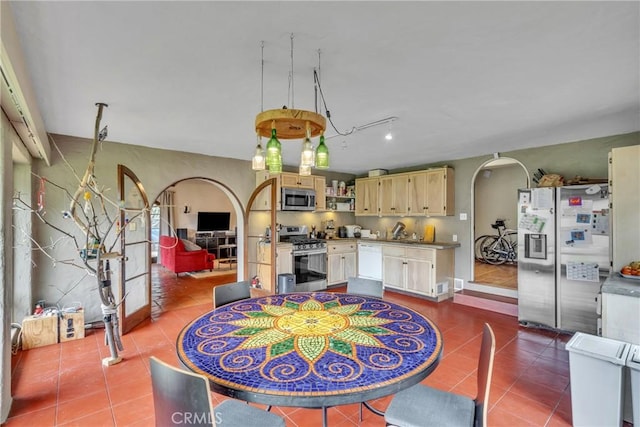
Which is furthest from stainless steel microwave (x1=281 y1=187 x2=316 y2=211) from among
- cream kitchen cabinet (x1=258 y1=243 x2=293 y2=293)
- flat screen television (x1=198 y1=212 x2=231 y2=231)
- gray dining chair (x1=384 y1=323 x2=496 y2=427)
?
flat screen television (x1=198 y1=212 x2=231 y2=231)

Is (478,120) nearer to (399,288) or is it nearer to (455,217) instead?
(455,217)

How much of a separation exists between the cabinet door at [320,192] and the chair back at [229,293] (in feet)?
11.1

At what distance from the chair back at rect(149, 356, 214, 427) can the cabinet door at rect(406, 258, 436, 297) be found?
14.5 feet

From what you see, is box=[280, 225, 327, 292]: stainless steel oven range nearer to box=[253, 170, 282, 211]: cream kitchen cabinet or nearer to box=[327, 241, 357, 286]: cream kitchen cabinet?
box=[327, 241, 357, 286]: cream kitchen cabinet

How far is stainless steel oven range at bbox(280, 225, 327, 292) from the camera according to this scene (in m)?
5.24

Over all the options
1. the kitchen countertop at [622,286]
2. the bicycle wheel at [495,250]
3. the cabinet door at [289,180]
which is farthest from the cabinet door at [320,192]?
the bicycle wheel at [495,250]

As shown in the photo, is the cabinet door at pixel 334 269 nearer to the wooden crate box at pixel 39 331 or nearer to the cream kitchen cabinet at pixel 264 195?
the cream kitchen cabinet at pixel 264 195

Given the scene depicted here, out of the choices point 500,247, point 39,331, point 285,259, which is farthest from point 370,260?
point 39,331

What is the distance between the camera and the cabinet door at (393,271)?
5367mm

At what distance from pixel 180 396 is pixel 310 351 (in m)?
0.57

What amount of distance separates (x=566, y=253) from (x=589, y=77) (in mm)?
2220

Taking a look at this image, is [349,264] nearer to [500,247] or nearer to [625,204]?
[625,204]

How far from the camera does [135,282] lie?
418 cm

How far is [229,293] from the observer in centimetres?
251
